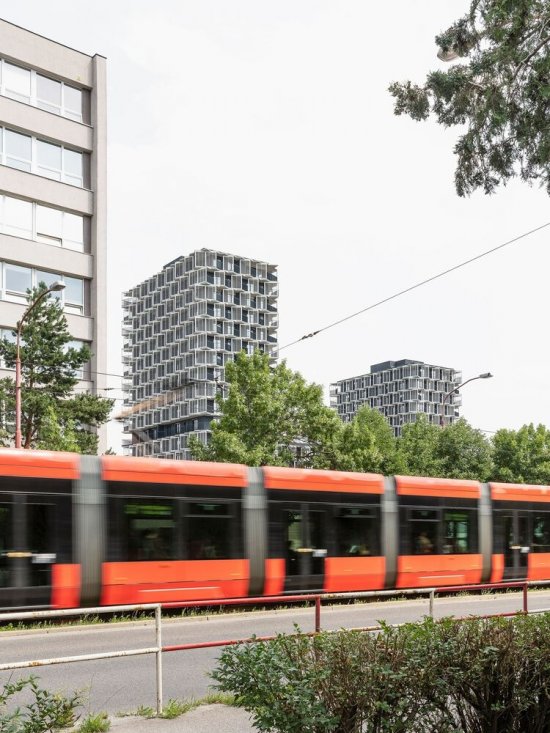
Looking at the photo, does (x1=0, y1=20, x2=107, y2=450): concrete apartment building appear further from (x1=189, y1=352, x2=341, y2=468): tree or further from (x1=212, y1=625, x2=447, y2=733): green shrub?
(x1=212, y1=625, x2=447, y2=733): green shrub

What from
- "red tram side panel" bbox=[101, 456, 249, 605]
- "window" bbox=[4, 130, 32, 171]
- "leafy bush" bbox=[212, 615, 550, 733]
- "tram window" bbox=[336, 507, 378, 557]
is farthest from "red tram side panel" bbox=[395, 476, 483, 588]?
"window" bbox=[4, 130, 32, 171]

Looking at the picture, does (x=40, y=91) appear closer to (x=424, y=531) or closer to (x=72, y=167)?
(x=72, y=167)

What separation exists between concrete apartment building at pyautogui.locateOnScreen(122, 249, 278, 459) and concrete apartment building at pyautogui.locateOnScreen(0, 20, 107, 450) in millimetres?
82505

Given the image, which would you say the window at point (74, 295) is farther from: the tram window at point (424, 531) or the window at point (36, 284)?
the tram window at point (424, 531)

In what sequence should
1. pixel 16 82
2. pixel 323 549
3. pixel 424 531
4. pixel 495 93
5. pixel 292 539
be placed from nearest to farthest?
pixel 495 93 → pixel 292 539 → pixel 323 549 → pixel 424 531 → pixel 16 82

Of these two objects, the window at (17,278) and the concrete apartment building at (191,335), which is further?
the concrete apartment building at (191,335)

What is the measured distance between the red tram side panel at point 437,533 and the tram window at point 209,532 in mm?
4998

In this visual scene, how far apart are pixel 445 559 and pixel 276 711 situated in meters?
17.7

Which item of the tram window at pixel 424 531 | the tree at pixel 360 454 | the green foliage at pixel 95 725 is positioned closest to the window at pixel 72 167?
the tree at pixel 360 454

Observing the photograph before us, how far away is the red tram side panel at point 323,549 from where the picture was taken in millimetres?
18734

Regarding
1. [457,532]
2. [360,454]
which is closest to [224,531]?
[457,532]

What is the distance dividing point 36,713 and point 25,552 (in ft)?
29.8

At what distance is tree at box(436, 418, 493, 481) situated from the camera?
2240 inches

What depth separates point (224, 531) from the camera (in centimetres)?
1794
